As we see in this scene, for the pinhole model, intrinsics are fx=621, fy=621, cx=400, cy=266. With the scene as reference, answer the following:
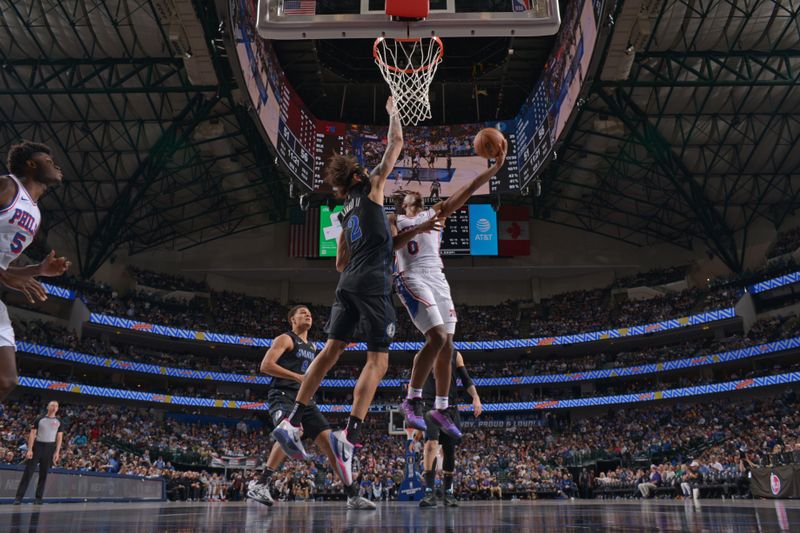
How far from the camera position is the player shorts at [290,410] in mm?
5973

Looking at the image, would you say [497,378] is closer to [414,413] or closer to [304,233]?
[304,233]

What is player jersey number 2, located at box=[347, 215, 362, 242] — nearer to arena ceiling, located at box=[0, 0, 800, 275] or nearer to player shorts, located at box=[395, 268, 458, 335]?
player shorts, located at box=[395, 268, 458, 335]

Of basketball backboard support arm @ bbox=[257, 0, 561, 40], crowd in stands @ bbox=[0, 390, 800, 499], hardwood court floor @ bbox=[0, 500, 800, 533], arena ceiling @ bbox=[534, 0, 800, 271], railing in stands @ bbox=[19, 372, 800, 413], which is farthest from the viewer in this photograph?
railing in stands @ bbox=[19, 372, 800, 413]

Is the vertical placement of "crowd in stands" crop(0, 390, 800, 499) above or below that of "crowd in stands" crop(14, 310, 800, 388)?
below

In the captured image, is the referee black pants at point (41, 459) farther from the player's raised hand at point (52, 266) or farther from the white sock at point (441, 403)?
the player's raised hand at point (52, 266)

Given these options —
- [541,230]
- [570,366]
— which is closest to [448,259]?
[541,230]

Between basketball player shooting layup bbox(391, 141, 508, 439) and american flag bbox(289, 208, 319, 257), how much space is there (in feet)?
85.8

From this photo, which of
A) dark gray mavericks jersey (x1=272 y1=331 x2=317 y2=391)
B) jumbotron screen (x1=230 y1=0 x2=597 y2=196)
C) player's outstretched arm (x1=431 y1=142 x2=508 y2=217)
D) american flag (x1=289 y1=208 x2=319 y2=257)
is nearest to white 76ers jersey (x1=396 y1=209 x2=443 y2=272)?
player's outstretched arm (x1=431 y1=142 x2=508 y2=217)

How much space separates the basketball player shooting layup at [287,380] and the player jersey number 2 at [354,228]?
196 cm

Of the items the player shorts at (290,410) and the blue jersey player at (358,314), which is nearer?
the blue jersey player at (358,314)

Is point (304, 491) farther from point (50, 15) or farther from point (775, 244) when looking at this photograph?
point (775, 244)

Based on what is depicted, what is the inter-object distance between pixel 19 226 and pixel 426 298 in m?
3.02

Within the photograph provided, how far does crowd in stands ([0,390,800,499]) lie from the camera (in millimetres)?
21609

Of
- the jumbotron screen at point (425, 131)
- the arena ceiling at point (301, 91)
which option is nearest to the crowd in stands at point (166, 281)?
the arena ceiling at point (301, 91)
